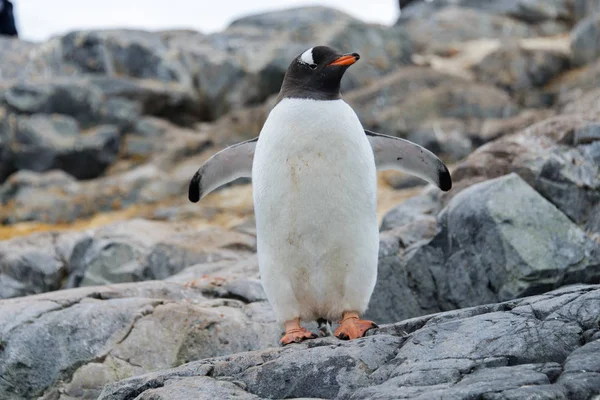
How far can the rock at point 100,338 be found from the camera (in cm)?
470

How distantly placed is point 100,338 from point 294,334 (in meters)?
1.64

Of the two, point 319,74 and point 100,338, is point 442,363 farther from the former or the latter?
point 100,338

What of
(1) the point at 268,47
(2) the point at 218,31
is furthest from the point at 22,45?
(1) the point at 268,47

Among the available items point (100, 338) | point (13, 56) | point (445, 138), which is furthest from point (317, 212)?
point (13, 56)

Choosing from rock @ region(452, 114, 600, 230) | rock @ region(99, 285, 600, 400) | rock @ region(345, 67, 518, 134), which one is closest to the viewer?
rock @ region(99, 285, 600, 400)

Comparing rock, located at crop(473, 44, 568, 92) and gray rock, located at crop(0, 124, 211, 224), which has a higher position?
rock, located at crop(473, 44, 568, 92)

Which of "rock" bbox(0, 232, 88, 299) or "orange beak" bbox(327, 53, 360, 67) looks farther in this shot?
"rock" bbox(0, 232, 88, 299)

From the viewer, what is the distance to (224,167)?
16.8 ft

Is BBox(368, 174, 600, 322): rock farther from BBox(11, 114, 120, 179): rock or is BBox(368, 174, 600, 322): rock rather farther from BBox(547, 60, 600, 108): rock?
BBox(11, 114, 120, 179): rock

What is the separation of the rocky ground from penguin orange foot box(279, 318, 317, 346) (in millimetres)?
171

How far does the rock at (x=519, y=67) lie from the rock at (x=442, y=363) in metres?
15.2

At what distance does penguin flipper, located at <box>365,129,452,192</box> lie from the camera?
4.96m

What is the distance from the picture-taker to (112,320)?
495 cm

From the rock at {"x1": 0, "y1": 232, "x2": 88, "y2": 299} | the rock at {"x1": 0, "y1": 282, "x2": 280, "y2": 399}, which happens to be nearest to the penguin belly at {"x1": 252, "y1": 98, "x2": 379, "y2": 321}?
the rock at {"x1": 0, "y1": 282, "x2": 280, "y2": 399}
